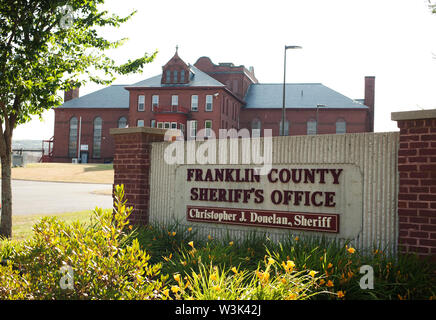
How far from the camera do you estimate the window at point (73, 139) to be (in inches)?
2459

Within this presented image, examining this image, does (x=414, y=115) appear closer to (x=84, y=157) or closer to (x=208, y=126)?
(x=208, y=126)

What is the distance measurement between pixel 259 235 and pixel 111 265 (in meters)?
3.24

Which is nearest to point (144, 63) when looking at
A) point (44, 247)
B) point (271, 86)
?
point (44, 247)

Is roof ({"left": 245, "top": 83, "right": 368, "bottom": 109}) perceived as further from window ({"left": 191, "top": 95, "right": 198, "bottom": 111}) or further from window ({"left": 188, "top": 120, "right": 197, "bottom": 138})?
window ({"left": 188, "top": 120, "right": 197, "bottom": 138})

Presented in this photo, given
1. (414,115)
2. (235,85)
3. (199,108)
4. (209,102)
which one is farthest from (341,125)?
(414,115)

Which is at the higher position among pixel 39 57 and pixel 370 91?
pixel 370 91

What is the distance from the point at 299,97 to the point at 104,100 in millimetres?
27086

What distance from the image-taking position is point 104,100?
206 feet

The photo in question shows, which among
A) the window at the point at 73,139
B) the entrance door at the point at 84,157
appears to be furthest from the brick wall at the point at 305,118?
the window at the point at 73,139

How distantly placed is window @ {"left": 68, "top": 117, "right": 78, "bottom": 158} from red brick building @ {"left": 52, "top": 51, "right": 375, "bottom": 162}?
0.32 ft

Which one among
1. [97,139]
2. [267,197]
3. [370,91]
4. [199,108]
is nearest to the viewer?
[267,197]

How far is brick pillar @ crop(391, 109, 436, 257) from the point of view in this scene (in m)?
5.60

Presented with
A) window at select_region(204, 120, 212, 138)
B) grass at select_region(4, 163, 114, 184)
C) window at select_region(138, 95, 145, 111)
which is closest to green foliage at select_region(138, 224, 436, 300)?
grass at select_region(4, 163, 114, 184)
